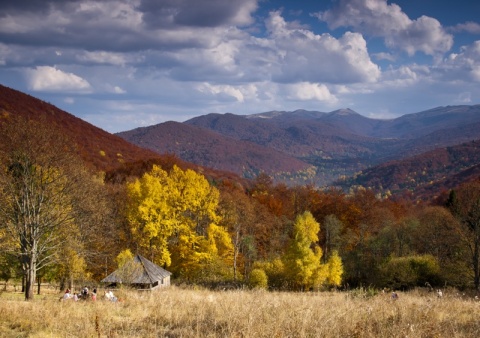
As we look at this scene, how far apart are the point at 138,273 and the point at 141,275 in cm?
44

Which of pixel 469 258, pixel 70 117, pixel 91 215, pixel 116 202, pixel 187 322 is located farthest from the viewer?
pixel 70 117

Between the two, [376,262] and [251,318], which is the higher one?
[251,318]

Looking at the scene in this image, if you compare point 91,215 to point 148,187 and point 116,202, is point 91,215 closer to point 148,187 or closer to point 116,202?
point 148,187

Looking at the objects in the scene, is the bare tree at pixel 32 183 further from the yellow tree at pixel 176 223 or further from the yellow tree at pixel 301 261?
the yellow tree at pixel 301 261

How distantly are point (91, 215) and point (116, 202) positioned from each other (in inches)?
696

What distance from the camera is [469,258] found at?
3609cm

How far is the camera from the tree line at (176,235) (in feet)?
65.4

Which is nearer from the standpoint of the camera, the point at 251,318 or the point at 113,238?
the point at 251,318

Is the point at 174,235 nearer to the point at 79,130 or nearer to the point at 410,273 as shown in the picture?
the point at 410,273

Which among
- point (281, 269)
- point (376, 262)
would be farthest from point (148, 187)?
point (376, 262)

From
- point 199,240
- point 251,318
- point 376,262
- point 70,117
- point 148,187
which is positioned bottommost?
point 376,262

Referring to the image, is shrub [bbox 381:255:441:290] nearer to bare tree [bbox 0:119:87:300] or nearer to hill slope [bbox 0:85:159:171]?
bare tree [bbox 0:119:87:300]

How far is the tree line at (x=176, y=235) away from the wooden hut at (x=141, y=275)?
1.99 m

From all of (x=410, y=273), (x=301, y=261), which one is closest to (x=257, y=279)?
(x=301, y=261)
